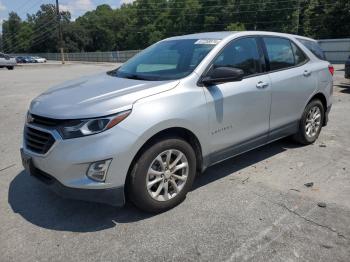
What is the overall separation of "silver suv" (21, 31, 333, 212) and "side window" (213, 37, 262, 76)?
0.01 m

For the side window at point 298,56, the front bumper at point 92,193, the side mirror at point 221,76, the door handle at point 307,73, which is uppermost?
the side window at point 298,56

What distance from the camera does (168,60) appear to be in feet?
14.3

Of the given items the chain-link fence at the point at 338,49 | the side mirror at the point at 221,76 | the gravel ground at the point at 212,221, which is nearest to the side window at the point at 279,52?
the side mirror at the point at 221,76

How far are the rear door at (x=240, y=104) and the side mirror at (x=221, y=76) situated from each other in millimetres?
87

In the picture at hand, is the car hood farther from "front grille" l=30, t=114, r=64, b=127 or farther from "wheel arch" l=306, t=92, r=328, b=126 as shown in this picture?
"wheel arch" l=306, t=92, r=328, b=126

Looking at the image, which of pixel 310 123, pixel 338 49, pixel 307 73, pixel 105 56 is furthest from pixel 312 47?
pixel 105 56

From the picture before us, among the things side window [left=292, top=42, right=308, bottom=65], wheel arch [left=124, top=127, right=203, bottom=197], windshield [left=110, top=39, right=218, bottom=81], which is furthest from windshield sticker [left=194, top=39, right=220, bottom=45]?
side window [left=292, top=42, right=308, bottom=65]

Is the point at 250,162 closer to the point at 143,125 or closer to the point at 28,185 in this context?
the point at 143,125

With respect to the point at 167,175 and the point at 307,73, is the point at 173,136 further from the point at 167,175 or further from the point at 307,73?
the point at 307,73

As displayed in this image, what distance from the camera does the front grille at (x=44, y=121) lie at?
3.20 m

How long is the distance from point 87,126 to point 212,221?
4.83 feet

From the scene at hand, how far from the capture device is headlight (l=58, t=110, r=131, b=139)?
121 inches

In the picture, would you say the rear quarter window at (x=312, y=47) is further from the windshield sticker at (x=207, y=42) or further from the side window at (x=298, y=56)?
the windshield sticker at (x=207, y=42)

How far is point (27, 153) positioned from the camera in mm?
3482
